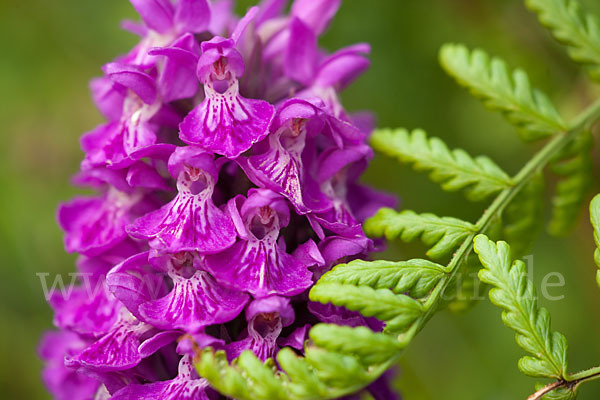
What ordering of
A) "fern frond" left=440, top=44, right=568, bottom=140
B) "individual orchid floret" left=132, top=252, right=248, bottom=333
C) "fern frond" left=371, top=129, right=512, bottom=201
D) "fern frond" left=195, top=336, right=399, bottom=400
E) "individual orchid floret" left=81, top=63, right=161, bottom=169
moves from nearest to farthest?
1. "fern frond" left=195, top=336, right=399, bottom=400
2. "individual orchid floret" left=132, top=252, right=248, bottom=333
3. "individual orchid floret" left=81, top=63, right=161, bottom=169
4. "fern frond" left=371, top=129, right=512, bottom=201
5. "fern frond" left=440, top=44, right=568, bottom=140

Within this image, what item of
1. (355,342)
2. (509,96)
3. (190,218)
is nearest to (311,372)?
(355,342)

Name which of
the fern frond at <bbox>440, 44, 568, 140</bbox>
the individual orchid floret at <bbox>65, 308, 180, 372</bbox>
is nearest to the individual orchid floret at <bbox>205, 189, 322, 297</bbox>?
the individual orchid floret at <bbox>65, 308, 180, 372</bbox>

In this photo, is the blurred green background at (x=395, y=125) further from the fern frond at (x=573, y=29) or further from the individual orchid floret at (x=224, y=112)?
the individual orchid floret at (x=224, y=112)

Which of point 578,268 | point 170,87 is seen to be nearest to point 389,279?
point 170,87

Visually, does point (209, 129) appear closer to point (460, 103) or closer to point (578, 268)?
point (460, 103)

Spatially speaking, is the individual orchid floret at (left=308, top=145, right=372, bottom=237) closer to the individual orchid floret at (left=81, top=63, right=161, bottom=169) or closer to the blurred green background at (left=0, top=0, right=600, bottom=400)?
the individual orchid floret at (left=81, top=63, right=161, bottom=169)

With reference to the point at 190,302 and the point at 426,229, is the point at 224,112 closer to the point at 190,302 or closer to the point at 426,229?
the point at 190,302
